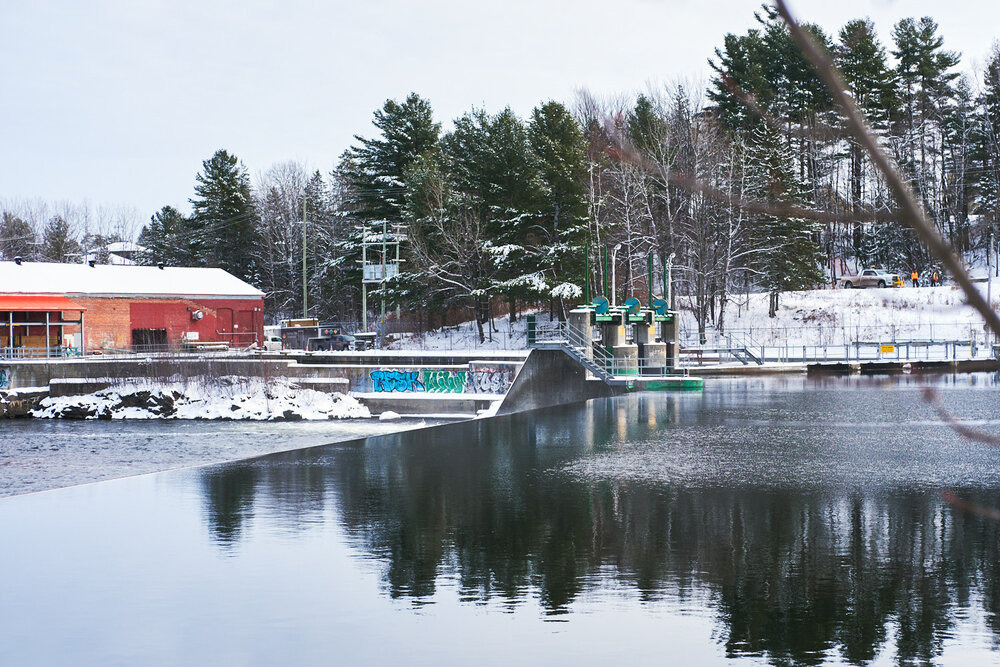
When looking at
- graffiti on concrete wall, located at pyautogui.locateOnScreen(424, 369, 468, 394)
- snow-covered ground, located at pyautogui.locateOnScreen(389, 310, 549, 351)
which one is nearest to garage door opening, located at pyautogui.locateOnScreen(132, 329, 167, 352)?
snow-covered ground, located at pyautogui.locateOnScreen(389, 310, 549, 351)

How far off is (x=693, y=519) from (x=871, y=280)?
6186 cm

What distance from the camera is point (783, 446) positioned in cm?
2514

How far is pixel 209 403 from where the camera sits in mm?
37969

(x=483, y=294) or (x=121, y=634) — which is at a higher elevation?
(x=483, y=294)

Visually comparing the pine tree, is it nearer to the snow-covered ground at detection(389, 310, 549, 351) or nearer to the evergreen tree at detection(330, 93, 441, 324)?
the snow-covered ground at detection(389, 310, 549, 351)

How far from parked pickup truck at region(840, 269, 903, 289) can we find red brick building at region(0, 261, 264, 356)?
136 ft

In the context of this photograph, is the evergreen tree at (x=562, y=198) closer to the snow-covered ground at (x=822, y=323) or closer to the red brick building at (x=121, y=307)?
the snow-covered ground at (x=822, y=323)

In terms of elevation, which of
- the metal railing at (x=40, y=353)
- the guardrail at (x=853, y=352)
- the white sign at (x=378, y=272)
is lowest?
the guardrail at (x=853, y=352)

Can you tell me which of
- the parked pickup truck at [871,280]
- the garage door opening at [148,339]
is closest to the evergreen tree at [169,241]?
the garage door opening at [148,339]

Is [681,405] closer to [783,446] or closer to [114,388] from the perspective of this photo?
[783,446]

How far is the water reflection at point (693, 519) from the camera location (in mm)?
11047

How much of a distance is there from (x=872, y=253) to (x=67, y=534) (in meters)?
76.1

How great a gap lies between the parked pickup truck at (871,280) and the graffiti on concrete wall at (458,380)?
136 feet

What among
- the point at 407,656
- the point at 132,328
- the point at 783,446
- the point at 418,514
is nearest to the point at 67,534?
the point at 418,514
